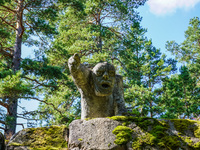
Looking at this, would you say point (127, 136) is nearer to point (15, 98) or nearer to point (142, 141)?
point (142, 141)

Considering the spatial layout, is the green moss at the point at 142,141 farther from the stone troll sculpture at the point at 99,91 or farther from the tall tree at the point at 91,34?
the tall tree at the point at 91,34

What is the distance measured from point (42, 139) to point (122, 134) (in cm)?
100

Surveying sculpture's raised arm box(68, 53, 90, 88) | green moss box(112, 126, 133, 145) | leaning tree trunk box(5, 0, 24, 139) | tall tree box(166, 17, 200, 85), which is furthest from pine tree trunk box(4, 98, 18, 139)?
tall tree box(166, 17, 200, 85)

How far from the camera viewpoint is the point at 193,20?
19.9 meters

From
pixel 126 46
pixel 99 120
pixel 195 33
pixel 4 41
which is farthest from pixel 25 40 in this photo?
pixel 195 33

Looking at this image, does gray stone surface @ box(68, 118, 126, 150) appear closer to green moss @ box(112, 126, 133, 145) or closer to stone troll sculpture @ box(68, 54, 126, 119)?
green moss @ box(112, 126, 133, 145)

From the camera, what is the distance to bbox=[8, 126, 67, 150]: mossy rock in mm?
2316

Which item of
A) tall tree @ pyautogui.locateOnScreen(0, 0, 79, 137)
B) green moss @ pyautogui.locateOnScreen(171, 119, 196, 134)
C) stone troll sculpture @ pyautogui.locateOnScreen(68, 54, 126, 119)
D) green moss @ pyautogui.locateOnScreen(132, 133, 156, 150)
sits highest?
tall tree @ pyautogui.locateOnScreen(0, 0, 79, 137)

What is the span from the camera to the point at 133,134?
2.07 meters

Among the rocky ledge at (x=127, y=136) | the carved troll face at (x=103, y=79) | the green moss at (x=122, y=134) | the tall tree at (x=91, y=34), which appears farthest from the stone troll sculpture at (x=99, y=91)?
the tall tree at (x=91, y=34)

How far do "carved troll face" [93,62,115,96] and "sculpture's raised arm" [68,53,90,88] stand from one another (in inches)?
6.5

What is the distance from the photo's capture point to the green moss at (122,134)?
78.4 inches

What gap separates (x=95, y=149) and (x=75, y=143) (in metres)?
0.23

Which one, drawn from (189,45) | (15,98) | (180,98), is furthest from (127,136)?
(189,45)
